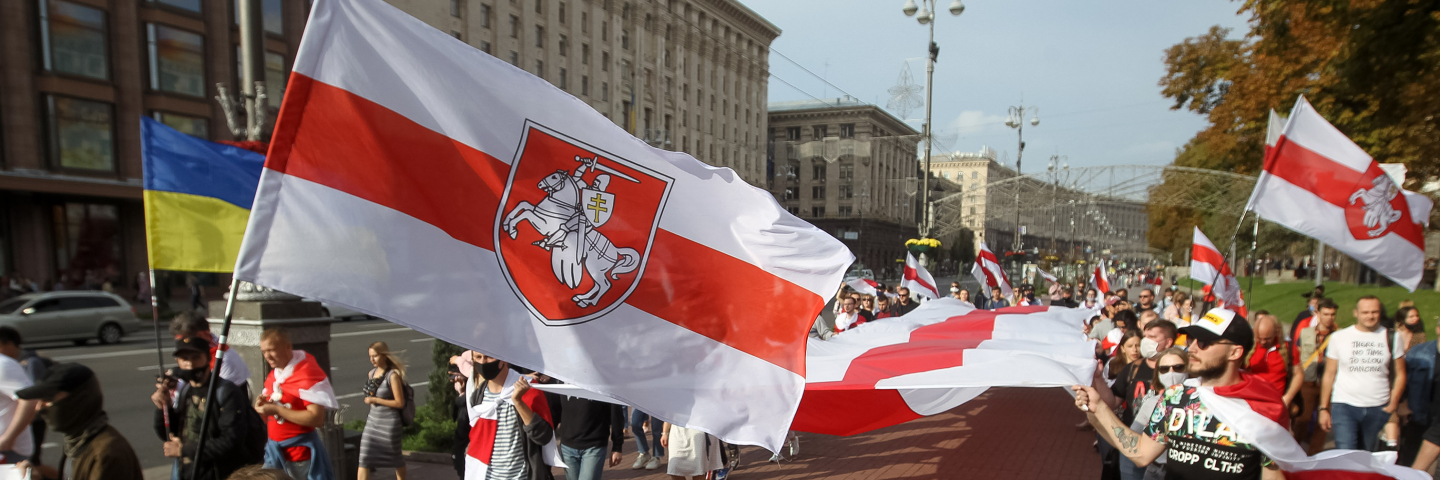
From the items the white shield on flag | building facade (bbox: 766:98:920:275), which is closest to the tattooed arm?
the white shield on flag

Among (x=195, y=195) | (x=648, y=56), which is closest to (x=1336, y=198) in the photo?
(x=195, y=195)

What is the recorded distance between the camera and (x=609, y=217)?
3.24 metres

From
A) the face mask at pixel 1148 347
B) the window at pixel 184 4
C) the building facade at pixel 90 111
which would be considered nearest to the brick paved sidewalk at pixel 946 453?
the face mask at pixel 1148 347

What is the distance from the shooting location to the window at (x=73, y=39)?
26938mm

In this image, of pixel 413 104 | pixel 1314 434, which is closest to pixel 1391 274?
pixel 1314 434

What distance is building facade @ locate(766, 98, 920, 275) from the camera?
37312 millimetres

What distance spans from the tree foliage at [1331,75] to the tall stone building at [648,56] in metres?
30.0

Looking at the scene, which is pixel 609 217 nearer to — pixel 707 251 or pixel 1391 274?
pixel 707 251

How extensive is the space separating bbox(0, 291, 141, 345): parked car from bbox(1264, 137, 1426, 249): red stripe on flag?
22.7m

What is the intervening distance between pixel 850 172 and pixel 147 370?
4441cm

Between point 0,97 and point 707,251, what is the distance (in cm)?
3243

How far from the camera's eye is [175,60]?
3033 centimetres

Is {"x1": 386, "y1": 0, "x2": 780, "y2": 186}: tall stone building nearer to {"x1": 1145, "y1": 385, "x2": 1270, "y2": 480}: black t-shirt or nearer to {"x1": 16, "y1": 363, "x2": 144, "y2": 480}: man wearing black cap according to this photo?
{"x1": 16, "y1": 363, "x2": 144, "y2": 480}: man wearing black cap

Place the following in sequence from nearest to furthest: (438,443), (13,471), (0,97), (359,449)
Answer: (13,471), (359,449), (438,443), (0,97)
